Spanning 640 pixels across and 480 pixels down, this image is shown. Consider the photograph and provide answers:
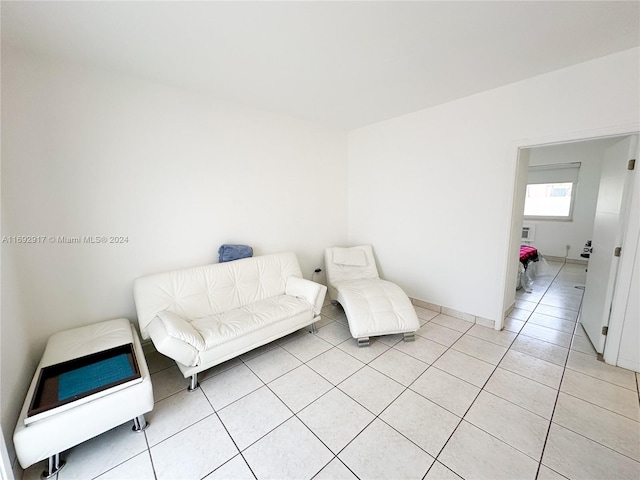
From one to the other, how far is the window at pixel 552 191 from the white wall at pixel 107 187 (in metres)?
5.95

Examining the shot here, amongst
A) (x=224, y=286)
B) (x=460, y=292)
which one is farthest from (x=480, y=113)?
(x=224, y=286)

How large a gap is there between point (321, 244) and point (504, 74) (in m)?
2.83

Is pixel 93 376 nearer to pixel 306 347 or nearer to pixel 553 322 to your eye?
pixel 306 347

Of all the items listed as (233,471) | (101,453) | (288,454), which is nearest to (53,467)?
(101,453)

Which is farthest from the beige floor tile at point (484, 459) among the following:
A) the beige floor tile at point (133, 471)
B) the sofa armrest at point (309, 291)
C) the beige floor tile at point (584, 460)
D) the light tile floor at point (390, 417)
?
the beige floor tile at point (133, 471)

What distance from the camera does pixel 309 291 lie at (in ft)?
9.14

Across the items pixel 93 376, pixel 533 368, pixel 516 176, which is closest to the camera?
pixel 93 376

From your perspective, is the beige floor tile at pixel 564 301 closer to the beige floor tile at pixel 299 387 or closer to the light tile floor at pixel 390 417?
the light tile floor at pixel 390 417

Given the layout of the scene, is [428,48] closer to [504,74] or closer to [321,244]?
[504,74]

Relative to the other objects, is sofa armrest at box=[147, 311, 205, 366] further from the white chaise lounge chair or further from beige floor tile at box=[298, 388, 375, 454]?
the white chaise lounge chair

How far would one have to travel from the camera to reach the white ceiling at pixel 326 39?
58.6 inches

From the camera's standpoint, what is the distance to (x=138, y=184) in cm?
235

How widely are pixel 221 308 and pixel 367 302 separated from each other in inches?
60.4

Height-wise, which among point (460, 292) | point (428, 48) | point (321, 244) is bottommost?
point (460, 292)
